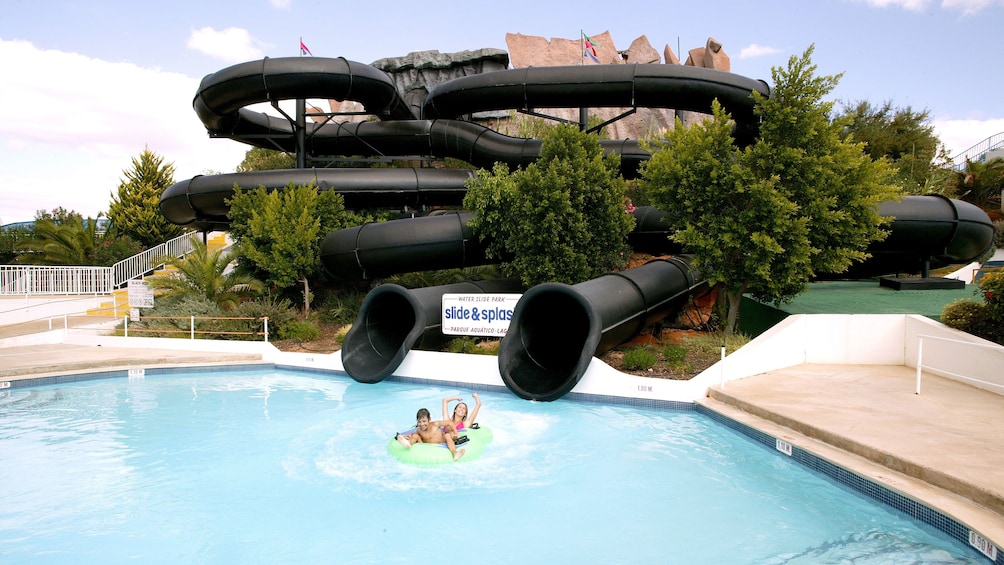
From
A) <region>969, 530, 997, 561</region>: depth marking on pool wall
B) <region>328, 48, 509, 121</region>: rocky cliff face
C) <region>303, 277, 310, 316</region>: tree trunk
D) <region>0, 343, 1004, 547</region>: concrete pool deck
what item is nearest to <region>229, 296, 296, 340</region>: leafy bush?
<region>303, 277, 310, 316</region>: tree trunk

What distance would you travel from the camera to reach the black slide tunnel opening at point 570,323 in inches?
375

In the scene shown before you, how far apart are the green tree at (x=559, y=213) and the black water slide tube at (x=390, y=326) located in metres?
1.54

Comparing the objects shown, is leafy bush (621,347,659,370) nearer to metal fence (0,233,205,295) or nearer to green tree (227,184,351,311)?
green tree (227,184,351,311)

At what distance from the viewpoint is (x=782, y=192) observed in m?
10.3

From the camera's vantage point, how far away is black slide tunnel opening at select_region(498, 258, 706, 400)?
9.52m

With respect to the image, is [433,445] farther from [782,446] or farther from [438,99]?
[438,99]

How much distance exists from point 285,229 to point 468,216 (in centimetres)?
462

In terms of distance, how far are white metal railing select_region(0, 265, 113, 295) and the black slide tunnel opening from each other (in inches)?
712

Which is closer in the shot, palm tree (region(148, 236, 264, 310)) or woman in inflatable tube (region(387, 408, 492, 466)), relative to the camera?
woman in inflatable tube (region(387, 408, 492, 466))

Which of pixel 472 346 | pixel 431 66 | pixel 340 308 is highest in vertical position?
pixel 431 66

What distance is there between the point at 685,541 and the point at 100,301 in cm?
2080

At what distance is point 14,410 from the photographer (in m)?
9.41

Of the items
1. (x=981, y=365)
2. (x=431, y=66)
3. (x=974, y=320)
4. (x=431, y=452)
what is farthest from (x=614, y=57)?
(x=431, y=452)

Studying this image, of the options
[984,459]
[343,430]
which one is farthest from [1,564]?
[984,459]
